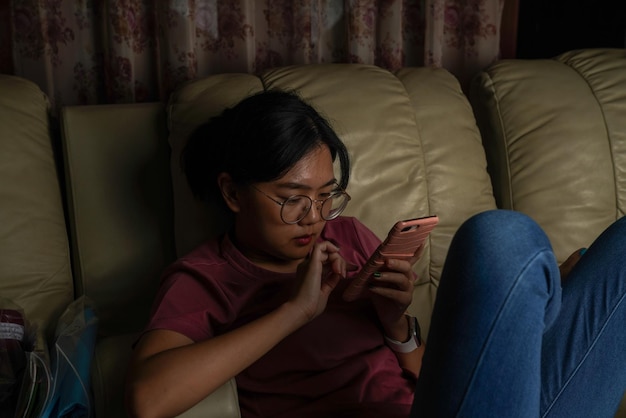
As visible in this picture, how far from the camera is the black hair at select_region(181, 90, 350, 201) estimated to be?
126 cm

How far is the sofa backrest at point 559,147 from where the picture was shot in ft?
5.73

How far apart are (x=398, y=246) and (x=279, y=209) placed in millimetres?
235

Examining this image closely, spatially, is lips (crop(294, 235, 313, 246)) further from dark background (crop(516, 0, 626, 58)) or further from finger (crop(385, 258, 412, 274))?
dark background (crop(516, 0, 626, 58))

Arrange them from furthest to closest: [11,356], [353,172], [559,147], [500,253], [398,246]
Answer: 1. [559,147]
2. [353,172]
3. [11,356]
4. [398,246]
5. [500,253]

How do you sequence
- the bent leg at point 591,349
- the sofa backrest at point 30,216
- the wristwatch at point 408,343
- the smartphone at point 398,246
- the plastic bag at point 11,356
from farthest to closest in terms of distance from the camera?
the sofa backrest at point 30,216 → the wristwatch at point 408,343 → the plastic bag at point 11,356 → the smartphone at point 398,246 → the bent leg at point 591,349

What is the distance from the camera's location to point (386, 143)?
5.45 feet

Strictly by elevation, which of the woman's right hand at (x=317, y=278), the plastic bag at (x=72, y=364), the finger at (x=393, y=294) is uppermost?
the woman's right hand at (x=317, y=278)

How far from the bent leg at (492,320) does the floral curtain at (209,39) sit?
1.25m

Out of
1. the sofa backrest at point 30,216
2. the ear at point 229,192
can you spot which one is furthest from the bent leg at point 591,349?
the sofa backrest at point 30,216

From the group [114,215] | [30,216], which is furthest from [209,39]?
[30,216]

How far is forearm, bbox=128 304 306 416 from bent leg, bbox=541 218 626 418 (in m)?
0.38

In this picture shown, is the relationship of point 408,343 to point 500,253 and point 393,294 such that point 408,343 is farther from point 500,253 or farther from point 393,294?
point 500,253

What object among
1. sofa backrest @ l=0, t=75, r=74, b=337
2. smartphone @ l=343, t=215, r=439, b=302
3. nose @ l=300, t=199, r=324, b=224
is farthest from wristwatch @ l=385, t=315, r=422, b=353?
sofa backrest @ l=0, t=75, r=74, b=337

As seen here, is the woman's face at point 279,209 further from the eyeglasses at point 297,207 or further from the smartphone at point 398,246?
the smartphone at point 398,246
